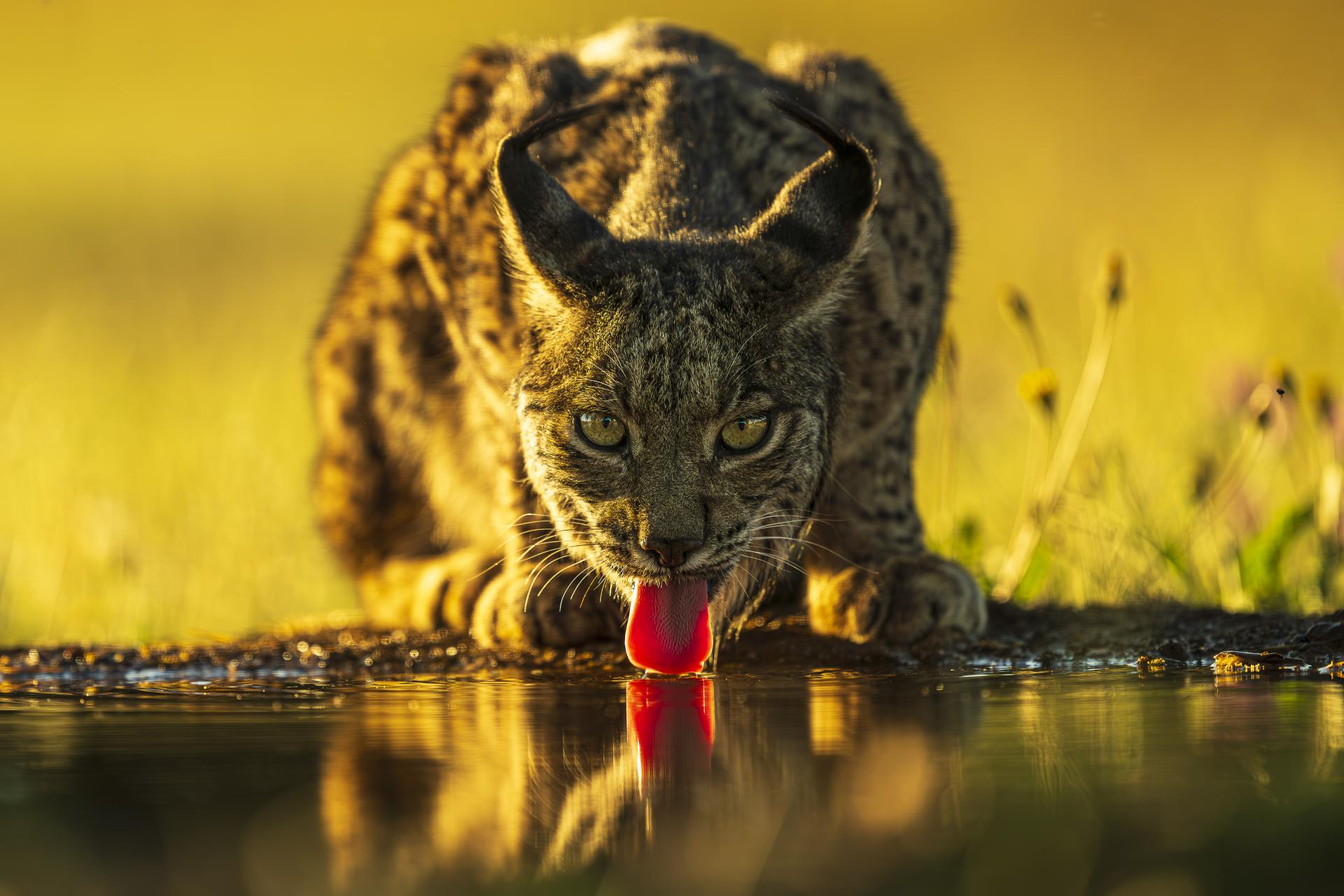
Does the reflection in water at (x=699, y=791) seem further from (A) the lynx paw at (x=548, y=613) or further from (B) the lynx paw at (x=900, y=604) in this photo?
(A) the lynx paw at (x=548, y=613)

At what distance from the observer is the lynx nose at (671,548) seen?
4324 millimetres

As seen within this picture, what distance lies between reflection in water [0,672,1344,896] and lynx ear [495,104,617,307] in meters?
1.02

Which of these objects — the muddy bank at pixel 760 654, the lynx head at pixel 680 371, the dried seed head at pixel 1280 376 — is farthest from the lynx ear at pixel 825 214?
the dried seed head at pixel 1280 376

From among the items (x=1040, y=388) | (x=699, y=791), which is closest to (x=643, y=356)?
(x=1040, y=388)

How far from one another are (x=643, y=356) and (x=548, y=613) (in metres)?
1.07

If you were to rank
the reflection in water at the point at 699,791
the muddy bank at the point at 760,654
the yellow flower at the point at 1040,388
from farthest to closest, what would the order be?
the yellow flower at the point at 1040,388, the muddy bank at the point at 760,654, the reflection in water at the point at 699,791

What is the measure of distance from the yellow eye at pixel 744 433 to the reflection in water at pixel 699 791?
632 millimetres

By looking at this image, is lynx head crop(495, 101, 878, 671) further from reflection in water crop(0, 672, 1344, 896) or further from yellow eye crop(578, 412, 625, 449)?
reflection in water crop(0, 672, 1344, 896)

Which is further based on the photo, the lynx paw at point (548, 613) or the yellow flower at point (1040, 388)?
the yellow flower at point (1040, 388)

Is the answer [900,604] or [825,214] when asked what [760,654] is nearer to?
[900,604]

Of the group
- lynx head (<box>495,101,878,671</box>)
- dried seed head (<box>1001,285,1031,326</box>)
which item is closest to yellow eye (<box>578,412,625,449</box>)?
lynx head (<box>495,101,878,671</box>)

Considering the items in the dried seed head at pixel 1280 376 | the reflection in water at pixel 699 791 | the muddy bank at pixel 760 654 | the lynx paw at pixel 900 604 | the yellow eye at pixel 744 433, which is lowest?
the reflection in water at pixel 699 791

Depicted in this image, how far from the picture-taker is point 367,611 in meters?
6.64

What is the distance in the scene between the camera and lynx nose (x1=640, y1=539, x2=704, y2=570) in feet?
14.2
